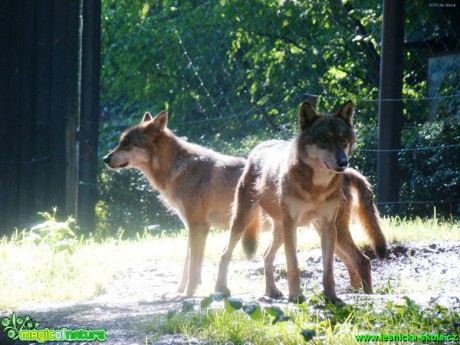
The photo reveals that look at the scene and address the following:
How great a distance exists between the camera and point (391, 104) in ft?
30.9

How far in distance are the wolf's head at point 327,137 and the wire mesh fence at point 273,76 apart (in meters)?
3.25

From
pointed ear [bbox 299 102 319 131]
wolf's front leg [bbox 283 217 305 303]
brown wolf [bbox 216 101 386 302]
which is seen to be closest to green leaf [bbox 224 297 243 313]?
brown wolf [bbox 216 101 386 302]

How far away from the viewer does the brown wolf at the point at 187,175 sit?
8156mm

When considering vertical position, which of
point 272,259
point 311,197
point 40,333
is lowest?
point 40,333

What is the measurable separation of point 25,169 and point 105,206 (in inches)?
128

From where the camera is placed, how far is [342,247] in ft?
23.7

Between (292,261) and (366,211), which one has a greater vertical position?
(366,211)

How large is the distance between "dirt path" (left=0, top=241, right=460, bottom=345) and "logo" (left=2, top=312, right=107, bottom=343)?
0.07 meters

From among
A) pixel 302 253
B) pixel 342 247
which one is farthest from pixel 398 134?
pixel 342 247

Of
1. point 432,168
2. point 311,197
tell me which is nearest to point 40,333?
point 311,197

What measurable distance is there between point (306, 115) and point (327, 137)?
36cm

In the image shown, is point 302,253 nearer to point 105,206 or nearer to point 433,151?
point 433,151

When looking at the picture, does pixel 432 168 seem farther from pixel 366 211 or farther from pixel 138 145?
pixel 138 145

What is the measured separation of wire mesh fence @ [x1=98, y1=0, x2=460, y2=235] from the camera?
1018 centimetres
